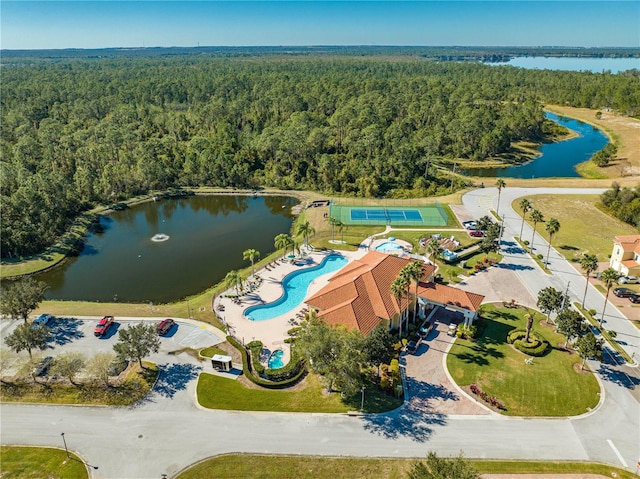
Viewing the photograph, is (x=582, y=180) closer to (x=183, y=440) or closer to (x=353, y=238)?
(x=353, y=238)

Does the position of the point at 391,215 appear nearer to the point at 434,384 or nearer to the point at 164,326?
the point at 434,384

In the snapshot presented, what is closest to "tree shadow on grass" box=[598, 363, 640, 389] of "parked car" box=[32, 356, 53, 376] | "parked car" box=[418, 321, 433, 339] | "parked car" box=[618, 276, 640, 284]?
"parked car" box=[418, 321, 433, 339]

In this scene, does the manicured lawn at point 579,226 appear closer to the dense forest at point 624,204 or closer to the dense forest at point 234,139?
the dense forest at point 624,204

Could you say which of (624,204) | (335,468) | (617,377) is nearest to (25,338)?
(335,468)

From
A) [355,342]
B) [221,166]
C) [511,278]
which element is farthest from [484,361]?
[221,166]

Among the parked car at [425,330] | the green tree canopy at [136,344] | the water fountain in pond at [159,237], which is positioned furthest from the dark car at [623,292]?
the water fountain in pond at [159,237]

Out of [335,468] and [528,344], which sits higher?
[528,344]
